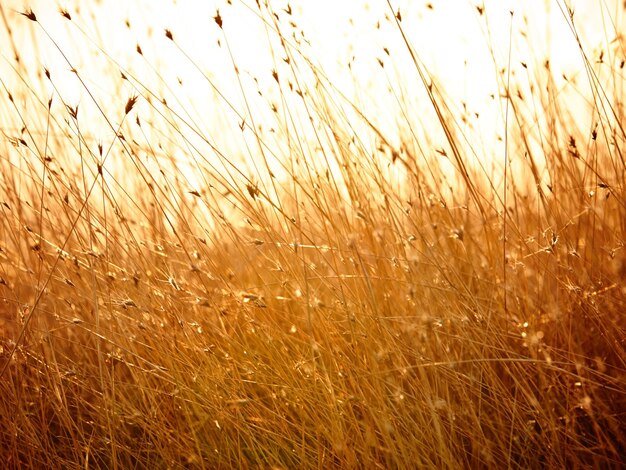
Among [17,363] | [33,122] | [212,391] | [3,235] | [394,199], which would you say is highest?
[33,122]

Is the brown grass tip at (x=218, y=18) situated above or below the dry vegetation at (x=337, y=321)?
above

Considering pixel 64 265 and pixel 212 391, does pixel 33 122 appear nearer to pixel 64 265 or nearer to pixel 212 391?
pixel 64 265

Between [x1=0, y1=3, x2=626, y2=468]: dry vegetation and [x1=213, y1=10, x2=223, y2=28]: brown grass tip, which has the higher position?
[x1=213, y1=10, x2=223, y2=28]: brown grass tip

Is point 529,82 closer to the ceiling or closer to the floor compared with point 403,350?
Result: closer to the ceiling

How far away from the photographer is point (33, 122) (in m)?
2.04

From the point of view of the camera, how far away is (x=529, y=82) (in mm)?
1927

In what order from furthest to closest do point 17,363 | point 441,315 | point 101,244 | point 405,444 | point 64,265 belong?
point 64,265, point 101,244, point 17,363, point 441,315, point 405,444

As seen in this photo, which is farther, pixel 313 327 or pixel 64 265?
pixel 64 265

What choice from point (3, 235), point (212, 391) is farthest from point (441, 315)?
point (3, 235)

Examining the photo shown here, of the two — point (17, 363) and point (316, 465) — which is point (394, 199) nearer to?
point (316, 465)

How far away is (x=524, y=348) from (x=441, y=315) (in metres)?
0.24

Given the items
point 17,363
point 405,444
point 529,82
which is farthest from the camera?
point 529,82

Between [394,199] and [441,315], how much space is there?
361mm

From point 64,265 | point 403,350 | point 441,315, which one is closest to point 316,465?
point 403,350
